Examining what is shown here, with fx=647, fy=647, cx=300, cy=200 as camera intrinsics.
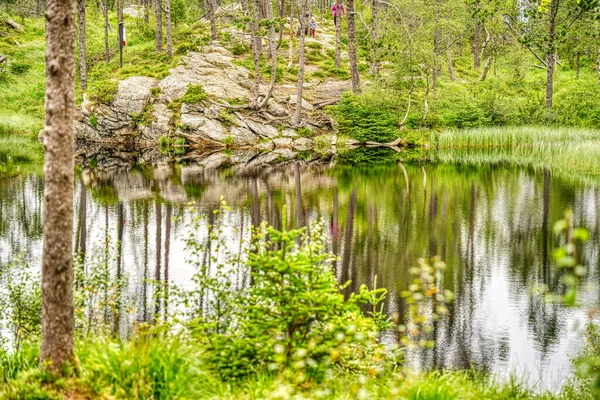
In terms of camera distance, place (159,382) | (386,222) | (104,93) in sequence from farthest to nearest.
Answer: (104,93)
(386,222)
(159,382)

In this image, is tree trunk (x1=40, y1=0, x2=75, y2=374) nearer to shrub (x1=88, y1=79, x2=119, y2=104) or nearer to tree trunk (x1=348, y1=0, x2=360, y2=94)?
tree trunk (x1=348, y1=0, x2=360, y2=94)

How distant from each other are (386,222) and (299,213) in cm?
298

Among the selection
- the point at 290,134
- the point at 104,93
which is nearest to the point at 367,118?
the point at 290,134

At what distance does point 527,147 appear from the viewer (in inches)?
1537

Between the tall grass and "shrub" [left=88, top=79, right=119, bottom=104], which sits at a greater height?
"shrub" [left=88, top=79, right=119, bottom=104]

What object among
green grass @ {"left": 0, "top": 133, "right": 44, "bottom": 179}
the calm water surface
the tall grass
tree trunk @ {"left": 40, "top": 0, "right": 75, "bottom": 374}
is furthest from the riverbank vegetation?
green grass @ {"left": 0, "top": 133, "right": 44, "bottom": 179}

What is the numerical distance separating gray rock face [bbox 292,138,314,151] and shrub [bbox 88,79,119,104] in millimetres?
13065

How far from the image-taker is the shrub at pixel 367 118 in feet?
139

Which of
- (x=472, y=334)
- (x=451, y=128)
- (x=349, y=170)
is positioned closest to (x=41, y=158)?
(x=349, y=170)

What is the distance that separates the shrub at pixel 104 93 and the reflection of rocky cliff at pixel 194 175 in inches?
173

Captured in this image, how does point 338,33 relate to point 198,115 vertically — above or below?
above

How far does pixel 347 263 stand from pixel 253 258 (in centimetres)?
863

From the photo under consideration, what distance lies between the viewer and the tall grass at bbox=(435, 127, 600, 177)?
102 feet

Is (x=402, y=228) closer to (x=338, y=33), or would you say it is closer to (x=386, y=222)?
(x=386, y=222)
